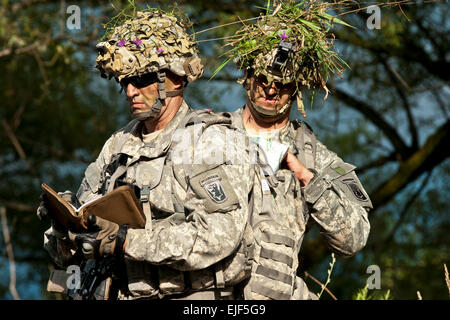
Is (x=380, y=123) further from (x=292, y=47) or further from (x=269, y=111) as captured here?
(x=292, y=47)

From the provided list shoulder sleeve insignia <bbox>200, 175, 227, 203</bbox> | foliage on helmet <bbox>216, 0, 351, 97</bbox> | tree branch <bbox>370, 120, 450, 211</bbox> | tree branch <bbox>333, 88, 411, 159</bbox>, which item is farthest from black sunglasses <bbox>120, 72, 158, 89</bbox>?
tree branch <bbox>333, 88, 411, 159</bbox>

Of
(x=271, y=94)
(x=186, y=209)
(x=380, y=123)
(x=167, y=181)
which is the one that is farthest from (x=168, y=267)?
(x=380, y=123)

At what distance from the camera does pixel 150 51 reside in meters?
4.85

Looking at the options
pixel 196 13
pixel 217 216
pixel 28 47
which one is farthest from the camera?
pixel 196 13

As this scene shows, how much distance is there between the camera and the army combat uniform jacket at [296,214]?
4812mm

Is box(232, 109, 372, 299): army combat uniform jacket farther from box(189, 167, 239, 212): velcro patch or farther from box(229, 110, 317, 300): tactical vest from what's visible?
box(189, 167, 239, 212): velcro patch

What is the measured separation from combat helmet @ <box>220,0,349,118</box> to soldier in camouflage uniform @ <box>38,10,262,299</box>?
45cm

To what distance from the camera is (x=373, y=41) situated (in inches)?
414

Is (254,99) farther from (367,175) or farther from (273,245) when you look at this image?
(367,175)

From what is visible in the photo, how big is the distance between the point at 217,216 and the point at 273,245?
0.57 meters

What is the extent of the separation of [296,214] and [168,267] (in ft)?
3.21

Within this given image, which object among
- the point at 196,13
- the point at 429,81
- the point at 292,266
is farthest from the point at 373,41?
the point at 292,266

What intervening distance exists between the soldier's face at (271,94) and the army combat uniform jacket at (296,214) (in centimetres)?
19

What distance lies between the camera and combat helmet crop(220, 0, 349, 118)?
17.1 ft
